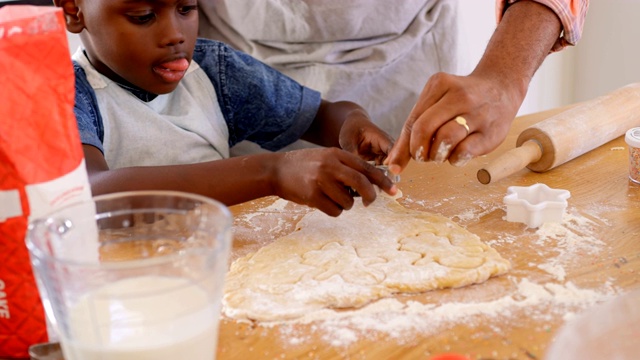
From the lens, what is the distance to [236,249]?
1.09 m

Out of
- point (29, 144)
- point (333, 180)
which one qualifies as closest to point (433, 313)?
point (333, 180)

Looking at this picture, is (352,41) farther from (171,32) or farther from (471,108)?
(471,108)

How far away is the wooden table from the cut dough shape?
3 centimetres

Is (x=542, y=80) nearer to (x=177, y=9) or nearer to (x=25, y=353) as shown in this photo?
(x=177, y=9)

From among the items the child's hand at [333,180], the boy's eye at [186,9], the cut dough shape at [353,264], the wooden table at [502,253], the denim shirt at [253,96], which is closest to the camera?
the wooden table at [502,253]

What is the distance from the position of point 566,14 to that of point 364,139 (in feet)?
1.48

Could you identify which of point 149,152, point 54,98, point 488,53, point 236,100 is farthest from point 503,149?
point 54,98

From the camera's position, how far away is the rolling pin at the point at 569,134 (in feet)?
4.28

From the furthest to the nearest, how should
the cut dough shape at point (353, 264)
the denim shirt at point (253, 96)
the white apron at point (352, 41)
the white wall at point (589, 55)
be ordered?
the white wall at point (589, 55) → the white apron at point (352, 41) → the denim shirt at point (253, 96) → the cut dough shape at point (353, 264)

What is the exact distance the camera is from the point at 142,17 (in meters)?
1.34

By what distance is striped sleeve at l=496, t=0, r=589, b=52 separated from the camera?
134 cm

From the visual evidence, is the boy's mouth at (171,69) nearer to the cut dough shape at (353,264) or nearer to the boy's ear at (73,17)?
the boy's ear at (73,17)

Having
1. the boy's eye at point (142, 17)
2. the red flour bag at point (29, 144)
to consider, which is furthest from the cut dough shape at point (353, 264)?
the boy's eye at point (142, 17)

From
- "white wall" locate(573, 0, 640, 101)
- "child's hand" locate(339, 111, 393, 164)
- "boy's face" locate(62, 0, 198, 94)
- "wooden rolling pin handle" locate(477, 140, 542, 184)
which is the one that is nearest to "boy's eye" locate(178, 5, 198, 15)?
"boy's face" locate(62, 0, 198, 94)
